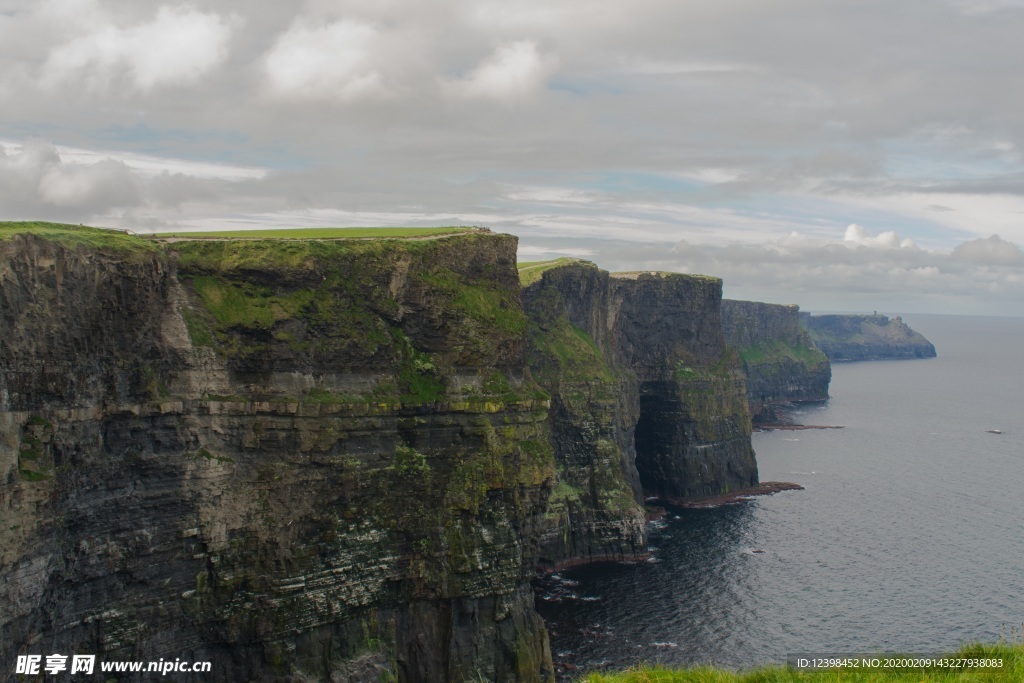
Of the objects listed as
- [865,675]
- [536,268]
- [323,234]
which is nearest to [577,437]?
[536,268]

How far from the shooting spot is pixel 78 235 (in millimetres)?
53969

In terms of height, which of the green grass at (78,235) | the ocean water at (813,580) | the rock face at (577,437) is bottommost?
the ocean water at (813,580)

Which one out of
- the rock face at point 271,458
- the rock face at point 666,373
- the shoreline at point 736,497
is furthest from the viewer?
the shoreline at point 736,497

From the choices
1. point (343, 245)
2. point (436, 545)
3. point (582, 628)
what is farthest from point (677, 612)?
point (343, 245)

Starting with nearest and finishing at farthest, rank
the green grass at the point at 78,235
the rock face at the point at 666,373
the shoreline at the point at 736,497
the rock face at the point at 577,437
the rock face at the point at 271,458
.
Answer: the rock face at the point at 271,458, the green grass at the point at 78,235, the rock face at the point at 577,437, the rock face at the point at 666,373, the shoreline at the point at 736,497

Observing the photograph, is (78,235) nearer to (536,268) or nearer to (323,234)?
(323,234)

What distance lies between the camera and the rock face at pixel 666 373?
4961 inches

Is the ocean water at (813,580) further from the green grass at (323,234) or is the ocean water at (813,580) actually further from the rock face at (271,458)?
the green grass at (323,234)

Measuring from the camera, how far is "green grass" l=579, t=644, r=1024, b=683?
23.7 m

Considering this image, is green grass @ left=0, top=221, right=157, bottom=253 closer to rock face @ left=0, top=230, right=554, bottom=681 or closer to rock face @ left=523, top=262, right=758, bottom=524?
rock face @ left=0, top=230, right=554, bottom=681

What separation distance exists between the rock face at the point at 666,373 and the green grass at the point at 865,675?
304 ft

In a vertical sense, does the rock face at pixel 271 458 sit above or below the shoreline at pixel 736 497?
above

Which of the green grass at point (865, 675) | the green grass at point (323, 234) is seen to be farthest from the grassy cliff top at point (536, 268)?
the green grass at point (865, 675)

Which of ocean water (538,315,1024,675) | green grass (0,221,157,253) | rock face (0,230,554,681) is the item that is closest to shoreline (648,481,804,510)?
ocean water (538,315,1024,675)
